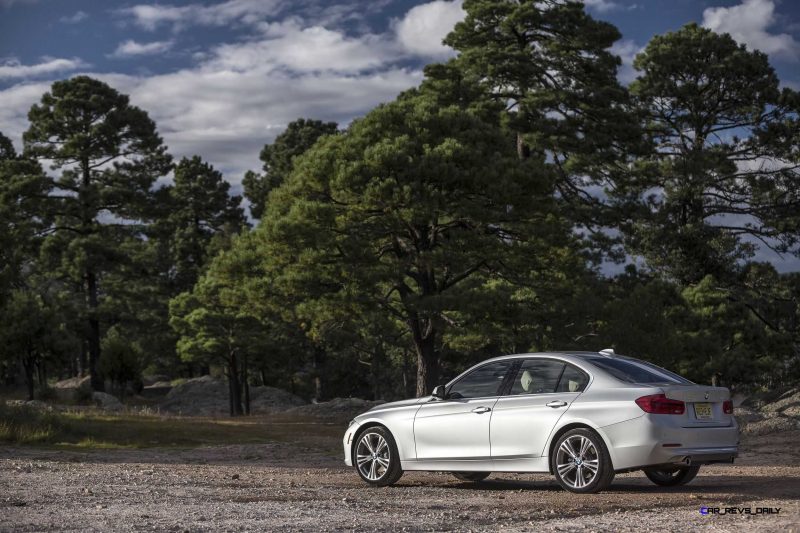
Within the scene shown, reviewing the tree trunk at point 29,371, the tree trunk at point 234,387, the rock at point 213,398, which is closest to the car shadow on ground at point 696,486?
the tree trunk at point 29,371

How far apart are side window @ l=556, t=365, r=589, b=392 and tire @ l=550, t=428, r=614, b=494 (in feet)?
1.63

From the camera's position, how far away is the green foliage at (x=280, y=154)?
216 ft

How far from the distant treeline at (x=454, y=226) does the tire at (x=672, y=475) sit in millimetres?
13510

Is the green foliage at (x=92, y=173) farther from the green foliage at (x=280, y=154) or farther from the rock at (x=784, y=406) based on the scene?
the rock at (x=784, y=406)

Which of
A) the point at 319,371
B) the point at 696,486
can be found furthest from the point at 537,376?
the point at 319,371

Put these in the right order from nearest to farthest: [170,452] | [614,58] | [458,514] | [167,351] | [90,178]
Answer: [458,514] < [170,452] < [614,58] < [90,178] < [167,351]

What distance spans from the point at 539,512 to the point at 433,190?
16.6m

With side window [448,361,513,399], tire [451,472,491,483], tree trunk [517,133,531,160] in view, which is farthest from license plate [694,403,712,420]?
tree trunk [517,133,531,160]

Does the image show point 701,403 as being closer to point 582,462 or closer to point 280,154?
point 582,462

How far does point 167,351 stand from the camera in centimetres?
7100

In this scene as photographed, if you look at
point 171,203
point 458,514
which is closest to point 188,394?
point 171,203

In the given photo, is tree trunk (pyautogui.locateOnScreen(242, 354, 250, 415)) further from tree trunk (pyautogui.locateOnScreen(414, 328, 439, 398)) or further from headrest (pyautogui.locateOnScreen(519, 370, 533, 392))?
headrest (pyautogui.locateOnScreen(519, 370, 533, 392))

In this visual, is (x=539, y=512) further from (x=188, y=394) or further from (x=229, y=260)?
(x=188, y=394)

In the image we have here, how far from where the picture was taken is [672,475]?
11281 mm
